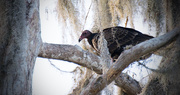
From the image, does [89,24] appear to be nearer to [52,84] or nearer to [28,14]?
[52,84]

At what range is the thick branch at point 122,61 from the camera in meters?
2.69

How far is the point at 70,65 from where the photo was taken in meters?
4.09

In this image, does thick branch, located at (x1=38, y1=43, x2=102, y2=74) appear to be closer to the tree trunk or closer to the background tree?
the background tree

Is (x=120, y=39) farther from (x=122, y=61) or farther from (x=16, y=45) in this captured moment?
(x=16, y=45)

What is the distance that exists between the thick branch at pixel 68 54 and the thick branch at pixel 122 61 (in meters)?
0.58

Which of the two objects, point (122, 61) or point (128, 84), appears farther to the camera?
Answer: point (128, 84)

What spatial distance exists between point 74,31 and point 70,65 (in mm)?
628

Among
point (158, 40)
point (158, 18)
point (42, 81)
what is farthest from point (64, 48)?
point (42, 81)

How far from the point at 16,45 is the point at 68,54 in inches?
42.9

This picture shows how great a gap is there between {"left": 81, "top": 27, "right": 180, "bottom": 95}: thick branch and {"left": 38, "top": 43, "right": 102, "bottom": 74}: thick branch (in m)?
0.58

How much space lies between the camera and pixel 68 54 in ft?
10.5

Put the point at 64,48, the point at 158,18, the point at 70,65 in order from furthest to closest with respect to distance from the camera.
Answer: the point at 70,65 → the point at 158,18 → the point at 64,48

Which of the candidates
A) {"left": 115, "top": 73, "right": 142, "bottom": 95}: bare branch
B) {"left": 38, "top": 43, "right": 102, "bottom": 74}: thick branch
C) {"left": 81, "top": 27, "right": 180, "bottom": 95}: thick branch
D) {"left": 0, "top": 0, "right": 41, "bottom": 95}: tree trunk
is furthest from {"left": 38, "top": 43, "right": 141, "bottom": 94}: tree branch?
{"left": 0, "top": 0, "right": 41, "bottom": 95}: tree trunk

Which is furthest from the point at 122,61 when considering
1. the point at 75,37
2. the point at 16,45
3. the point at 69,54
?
the point at 75,37
